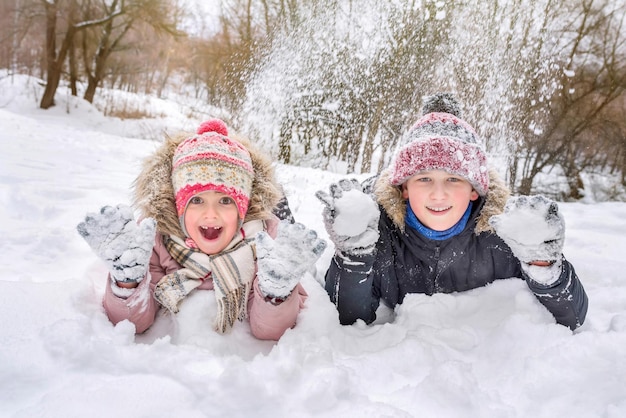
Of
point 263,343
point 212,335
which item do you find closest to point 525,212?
point 263,343

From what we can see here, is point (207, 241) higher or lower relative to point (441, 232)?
lower

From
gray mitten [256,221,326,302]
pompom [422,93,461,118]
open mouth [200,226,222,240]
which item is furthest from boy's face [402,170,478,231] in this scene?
open mouth [200,226,222,240]

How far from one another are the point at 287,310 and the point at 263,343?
178 millimetres

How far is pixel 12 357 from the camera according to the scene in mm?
956

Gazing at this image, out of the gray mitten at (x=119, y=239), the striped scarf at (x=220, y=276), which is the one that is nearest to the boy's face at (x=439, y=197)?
the striped scarf at (x=220, y=276)

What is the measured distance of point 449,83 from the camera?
4918 millimetres

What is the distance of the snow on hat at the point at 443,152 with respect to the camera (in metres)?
1.64

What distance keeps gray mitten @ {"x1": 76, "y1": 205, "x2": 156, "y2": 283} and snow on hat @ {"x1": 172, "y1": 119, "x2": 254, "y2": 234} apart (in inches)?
14.6

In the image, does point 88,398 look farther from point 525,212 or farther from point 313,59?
point 313,59

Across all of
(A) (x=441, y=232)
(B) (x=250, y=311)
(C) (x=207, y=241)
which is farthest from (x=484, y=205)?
(C) (x=207, y=241)

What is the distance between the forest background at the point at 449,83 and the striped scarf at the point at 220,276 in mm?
Answer: 3635

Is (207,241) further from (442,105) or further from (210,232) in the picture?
(442,105)

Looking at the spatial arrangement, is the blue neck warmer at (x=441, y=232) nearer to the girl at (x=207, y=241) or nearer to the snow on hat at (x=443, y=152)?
the snow on hat at (x=443, y=152)

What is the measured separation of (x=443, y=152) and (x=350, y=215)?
0.53 meters
